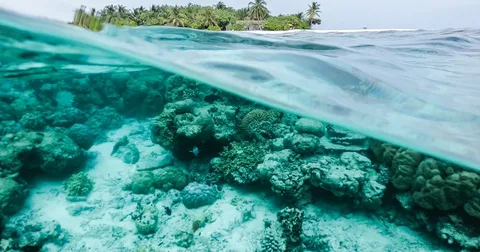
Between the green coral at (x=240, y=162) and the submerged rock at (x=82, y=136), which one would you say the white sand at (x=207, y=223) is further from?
the submerged rock at (x=82, y=136)

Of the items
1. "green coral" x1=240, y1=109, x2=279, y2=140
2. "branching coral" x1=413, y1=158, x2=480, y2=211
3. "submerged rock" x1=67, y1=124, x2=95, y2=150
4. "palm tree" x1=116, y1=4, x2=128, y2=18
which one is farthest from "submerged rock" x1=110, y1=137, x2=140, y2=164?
"palm tree" x1=116, y1=4, x2=128, y2=18

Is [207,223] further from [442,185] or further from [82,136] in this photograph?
[82,136]

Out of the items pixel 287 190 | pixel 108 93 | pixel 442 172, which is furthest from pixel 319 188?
pixel 108 93

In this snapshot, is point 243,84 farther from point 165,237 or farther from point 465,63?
point 465,63

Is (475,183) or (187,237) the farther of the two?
(187,237)

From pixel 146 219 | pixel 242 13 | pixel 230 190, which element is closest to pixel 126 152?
pixel 146 219

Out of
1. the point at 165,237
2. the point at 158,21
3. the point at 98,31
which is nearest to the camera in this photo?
the point at 98,31

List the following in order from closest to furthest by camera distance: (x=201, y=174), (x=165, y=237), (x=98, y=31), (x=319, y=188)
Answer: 1. (x=98, y=31)
2. (x=165, y=237)
3. (x=319, y=188)
4. (x=201, y=174)

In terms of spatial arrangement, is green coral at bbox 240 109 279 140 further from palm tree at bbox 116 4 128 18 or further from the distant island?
palm tree at bbox 116 4 128 18
